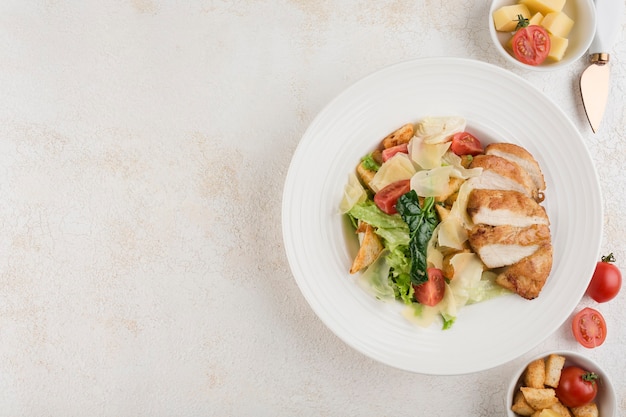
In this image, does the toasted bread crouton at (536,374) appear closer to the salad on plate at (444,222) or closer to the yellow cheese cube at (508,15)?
the salad on plate at (444,222)

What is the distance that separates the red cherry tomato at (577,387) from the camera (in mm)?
2908

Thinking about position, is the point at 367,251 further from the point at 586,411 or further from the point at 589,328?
the point at 586,411

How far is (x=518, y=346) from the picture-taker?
2.78 meters

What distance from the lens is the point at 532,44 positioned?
2967 millimetres

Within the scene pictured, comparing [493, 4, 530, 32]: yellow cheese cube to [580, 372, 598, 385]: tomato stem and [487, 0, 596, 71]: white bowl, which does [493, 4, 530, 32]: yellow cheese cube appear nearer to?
[487, 0, 596, 71]: white bowl

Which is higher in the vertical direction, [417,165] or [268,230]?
[417,165]

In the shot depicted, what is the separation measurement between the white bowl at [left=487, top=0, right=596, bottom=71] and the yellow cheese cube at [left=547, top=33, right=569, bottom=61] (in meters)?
0.04

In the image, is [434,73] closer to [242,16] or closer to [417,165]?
[417,165]

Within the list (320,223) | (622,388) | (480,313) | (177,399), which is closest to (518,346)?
(480,313)

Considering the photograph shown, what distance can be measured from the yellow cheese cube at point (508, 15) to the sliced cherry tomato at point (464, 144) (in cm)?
59

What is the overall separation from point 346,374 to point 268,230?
2.57 ft

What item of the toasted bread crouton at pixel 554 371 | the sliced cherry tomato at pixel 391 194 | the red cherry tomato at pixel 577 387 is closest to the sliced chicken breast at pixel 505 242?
the sliced cherry tomato at pixel 391 194

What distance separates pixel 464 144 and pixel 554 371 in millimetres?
1118

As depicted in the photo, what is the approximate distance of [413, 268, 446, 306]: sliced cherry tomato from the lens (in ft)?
8.94
